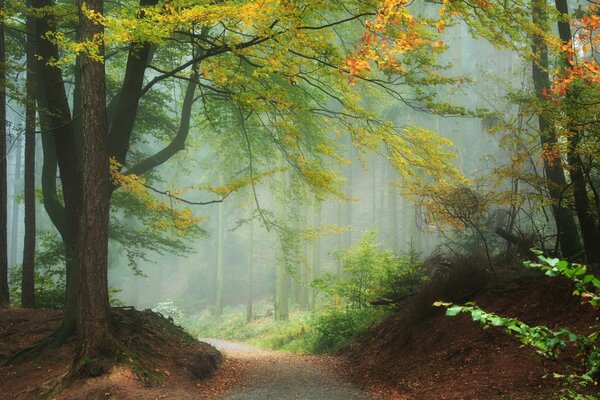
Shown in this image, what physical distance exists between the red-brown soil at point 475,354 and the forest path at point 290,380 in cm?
54

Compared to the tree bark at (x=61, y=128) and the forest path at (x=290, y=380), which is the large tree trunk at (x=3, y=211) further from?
the forest path at (x=290, y=380)

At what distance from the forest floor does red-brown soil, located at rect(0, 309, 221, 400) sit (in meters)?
0.02

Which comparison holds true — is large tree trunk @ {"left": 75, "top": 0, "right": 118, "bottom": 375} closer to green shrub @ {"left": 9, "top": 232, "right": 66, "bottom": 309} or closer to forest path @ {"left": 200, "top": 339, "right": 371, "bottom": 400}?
forest path @ {"left": 200, "top": 339, "right": 371, "bottom": 400}

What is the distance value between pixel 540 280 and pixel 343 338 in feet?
21.0

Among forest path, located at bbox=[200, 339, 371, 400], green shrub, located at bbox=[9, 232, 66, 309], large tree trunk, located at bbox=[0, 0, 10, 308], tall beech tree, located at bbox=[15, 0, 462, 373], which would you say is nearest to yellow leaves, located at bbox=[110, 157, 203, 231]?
tall beech tree, located at bbox=[15, 0, 462, 373]

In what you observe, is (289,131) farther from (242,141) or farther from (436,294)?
(242,141)

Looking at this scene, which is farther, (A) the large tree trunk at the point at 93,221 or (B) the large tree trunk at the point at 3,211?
(B) the large tree trunk at the point at 3,211

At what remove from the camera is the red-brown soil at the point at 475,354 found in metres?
5.18

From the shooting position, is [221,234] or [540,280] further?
[221,234]

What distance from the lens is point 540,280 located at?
7160 mm

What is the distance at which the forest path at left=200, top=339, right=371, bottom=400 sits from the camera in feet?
23.5

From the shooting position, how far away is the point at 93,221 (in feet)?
22.7

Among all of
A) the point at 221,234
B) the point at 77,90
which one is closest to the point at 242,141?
the point at 77,90

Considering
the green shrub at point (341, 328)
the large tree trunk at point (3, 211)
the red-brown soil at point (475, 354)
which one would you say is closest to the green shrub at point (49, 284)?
the large tree trunk at point (3, 211)
